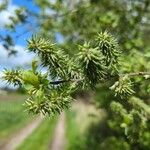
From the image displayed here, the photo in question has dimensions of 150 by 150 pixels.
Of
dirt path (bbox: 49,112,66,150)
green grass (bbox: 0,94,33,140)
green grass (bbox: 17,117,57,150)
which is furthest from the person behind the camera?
green grass (bbox: 0,94,33,140)

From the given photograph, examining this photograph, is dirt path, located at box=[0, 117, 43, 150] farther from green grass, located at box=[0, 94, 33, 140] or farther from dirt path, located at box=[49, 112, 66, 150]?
dirt path, located at box=[49, 112, 66, 150]

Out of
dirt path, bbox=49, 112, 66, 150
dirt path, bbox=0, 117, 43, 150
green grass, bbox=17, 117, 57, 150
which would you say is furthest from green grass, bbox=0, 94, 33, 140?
dirt path, bbox=49, 112, 66, 150

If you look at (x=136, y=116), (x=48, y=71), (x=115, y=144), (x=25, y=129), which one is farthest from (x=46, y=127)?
(x=48, y=71)

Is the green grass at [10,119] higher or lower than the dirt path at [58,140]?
higher

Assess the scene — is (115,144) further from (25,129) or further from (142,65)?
(25,129)

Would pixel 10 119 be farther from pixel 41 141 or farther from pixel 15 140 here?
pixel 41 141

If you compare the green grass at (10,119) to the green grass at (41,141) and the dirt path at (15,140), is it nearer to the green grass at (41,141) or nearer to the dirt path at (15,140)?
the dirt path at (15,140)

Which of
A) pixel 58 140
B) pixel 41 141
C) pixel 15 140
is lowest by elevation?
pixel 58 140

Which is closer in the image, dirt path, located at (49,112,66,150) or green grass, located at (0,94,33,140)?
dirt path, located at (49,112,66,150)

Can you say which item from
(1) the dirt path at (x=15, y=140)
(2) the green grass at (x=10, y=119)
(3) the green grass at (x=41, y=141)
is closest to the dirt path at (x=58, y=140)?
(3) the green grass at (x=41, y=141)

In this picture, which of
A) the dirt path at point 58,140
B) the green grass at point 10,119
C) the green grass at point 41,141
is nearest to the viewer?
the dirt path at point 58,140

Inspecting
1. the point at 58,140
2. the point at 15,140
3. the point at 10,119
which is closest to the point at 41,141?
the point at 58,140
